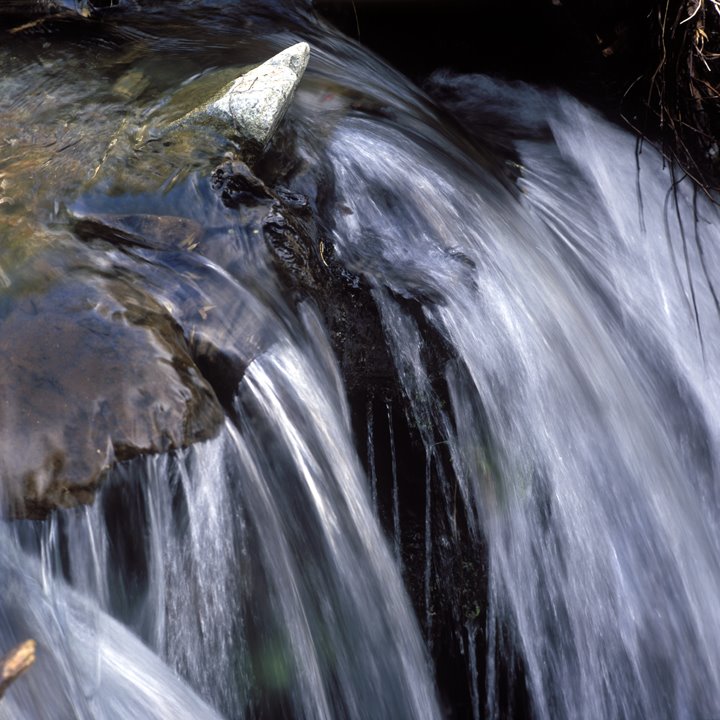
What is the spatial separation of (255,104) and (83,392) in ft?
3.72

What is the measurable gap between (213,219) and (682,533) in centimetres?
167

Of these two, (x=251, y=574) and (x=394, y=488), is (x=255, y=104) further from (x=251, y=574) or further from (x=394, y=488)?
(x=251, y=574)

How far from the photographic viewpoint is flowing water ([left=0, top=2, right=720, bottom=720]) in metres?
1.97

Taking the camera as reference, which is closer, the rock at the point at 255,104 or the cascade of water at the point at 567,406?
the cascade of water at the point at 567,406

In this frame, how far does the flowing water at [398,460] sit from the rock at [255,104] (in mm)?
123

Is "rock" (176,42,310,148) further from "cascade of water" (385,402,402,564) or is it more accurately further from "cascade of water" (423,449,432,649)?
"cascade of water" (423,449,432,649)

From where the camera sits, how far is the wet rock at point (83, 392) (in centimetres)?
186

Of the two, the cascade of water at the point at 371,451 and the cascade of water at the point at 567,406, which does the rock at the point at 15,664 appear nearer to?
the cascade of water at the point at 371,451

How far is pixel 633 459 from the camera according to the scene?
9.18ft

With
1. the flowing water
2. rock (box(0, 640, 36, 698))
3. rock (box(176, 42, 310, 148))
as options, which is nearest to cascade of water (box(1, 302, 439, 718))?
the flowing water

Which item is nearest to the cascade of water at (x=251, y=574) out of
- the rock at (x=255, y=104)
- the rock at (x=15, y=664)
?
the rock at (x=15, y=664)

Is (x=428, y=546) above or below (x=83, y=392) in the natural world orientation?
below

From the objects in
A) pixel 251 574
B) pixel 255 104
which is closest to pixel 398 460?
pixel 251 574

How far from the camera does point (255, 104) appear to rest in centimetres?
269
